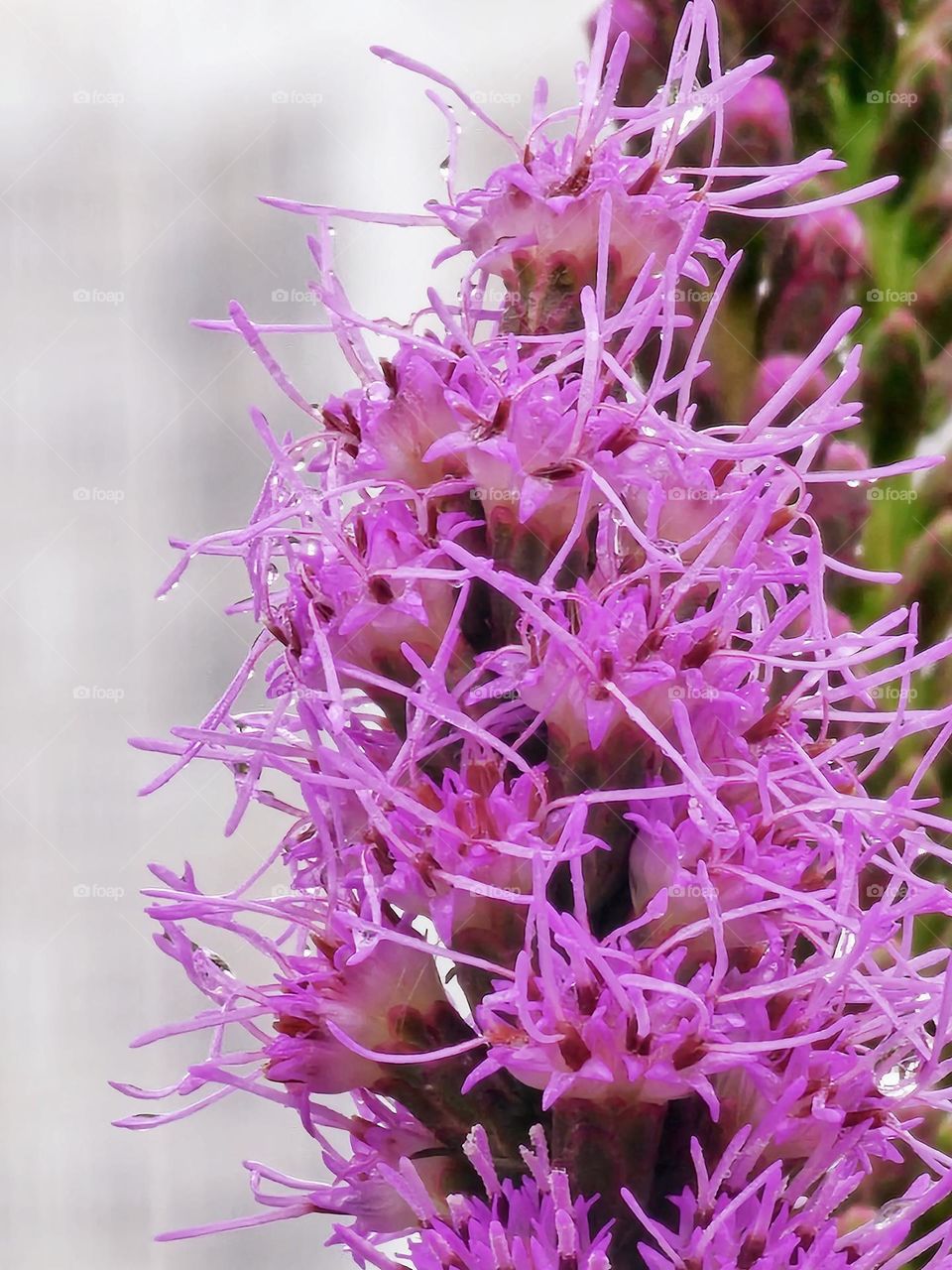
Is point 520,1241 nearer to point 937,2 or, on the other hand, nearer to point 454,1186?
point 454,1186

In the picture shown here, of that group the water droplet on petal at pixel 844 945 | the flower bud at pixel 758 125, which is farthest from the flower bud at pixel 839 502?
the water droplet on petal at pixel 844 945

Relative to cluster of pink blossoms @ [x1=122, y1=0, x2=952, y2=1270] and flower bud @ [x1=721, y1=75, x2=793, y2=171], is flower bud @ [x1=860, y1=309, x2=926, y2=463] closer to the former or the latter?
flower bud @ [x1=721, y1=75, x2=793, y2=171]

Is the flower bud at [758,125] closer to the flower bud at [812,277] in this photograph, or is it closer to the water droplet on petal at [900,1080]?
the flower bud at [812,277]

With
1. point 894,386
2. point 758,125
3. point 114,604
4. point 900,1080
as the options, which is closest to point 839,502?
point 894,386

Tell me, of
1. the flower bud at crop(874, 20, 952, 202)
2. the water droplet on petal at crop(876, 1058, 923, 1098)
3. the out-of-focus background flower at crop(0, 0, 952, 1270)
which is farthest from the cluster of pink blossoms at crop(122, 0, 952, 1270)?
the out-of-focus background flower at crop(0, 0, 952, 1270)

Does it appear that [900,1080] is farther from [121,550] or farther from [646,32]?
[121,550]
